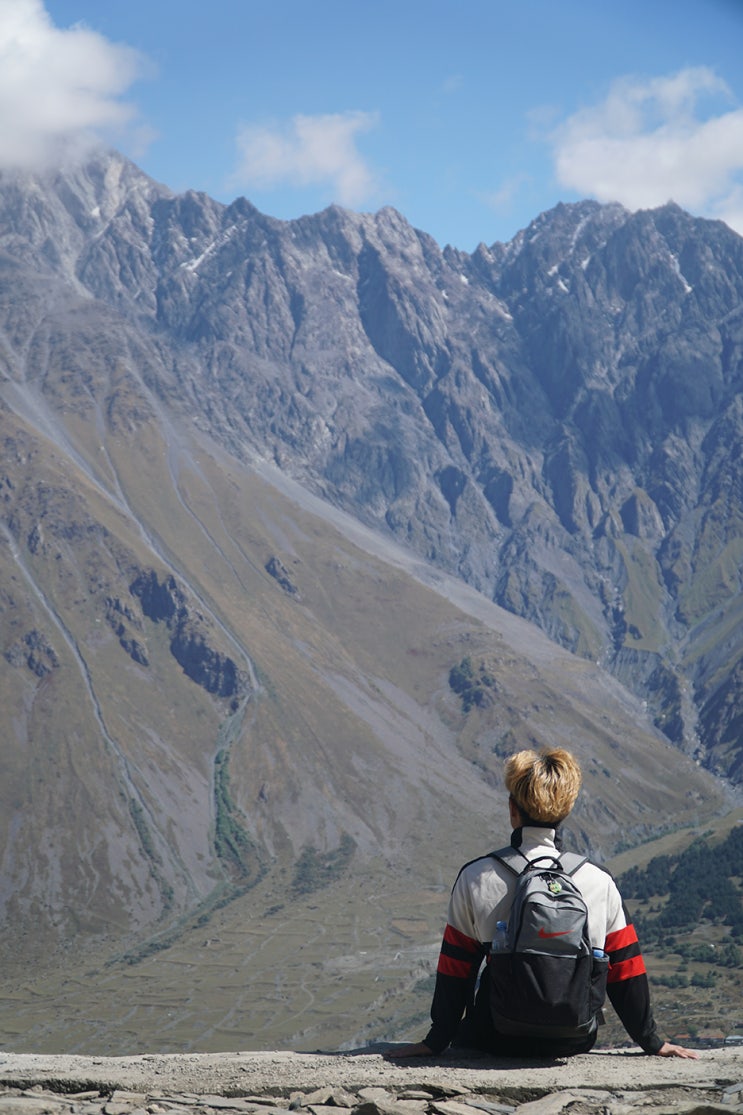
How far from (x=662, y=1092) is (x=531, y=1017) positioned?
244 cm

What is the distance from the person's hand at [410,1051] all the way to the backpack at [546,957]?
2112 millimetres

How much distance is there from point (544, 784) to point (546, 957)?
1981 millimetres

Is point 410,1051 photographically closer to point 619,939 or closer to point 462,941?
point 462,941

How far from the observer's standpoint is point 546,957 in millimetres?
13391

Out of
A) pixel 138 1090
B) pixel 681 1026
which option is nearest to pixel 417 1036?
pixel 681 1026

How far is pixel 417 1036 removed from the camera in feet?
586

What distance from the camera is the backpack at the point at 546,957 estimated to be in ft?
43.8

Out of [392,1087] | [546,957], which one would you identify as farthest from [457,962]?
[392,1087]

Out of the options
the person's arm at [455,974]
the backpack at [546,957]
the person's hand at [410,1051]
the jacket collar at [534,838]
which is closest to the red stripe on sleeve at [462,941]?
the person's arm at [455,974]

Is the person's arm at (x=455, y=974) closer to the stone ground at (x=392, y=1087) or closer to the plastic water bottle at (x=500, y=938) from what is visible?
the plastic water bottle at (x=500, y=938)

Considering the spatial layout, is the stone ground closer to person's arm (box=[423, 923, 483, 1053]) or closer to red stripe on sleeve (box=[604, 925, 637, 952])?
person's arm (box=[423, 923, 483, 1053])

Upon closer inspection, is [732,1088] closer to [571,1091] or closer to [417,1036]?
[571,1091]

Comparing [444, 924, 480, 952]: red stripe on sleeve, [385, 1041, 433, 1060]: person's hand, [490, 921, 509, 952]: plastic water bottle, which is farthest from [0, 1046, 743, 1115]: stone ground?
[490, 921, 509, 952]: plastic water bottle

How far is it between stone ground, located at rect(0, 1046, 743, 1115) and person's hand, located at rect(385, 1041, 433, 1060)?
0.38ft
